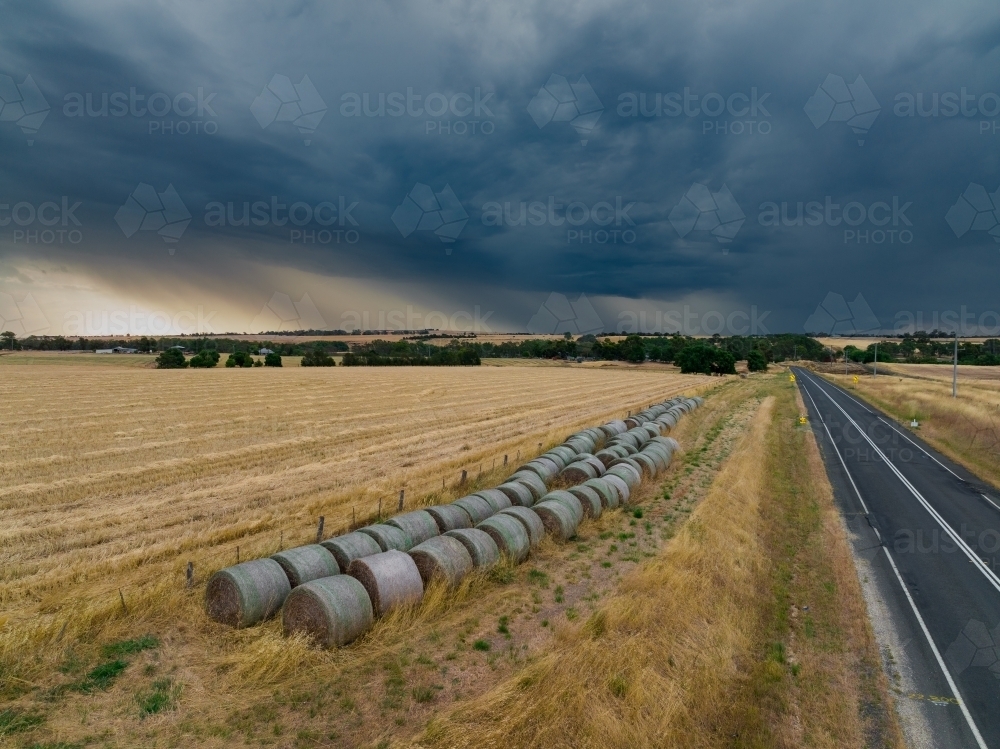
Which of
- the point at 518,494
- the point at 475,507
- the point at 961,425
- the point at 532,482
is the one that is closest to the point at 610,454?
the point at 532,482

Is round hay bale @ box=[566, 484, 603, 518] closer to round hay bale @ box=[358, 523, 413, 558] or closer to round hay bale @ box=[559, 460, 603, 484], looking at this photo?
round hay bale @ box=[559, 460, 603, 484]

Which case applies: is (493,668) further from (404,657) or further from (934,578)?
(934,578)

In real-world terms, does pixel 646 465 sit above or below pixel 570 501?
below

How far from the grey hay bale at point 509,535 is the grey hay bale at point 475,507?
4.13ft

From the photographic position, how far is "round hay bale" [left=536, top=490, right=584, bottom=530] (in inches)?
637

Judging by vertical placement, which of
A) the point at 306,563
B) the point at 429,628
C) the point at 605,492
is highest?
the point at 306,563

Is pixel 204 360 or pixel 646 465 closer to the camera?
pixel 646 465

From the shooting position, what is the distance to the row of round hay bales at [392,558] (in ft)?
32.8

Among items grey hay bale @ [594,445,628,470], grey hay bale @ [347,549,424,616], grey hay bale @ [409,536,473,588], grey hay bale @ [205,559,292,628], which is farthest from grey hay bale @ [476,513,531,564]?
grey hay bale @ [594,445,628,470]

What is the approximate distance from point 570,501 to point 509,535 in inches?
130

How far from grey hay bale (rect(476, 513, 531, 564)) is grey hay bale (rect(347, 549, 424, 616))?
272 cm

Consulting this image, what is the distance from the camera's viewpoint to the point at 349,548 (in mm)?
12109

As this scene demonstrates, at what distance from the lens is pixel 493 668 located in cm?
937

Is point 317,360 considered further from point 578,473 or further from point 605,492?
point 605,492
